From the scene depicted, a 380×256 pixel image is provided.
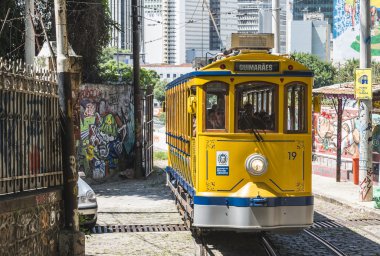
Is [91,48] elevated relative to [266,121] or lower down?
elevated

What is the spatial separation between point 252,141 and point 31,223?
3860 mm

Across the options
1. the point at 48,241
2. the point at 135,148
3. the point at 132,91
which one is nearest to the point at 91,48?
the point at 132,91

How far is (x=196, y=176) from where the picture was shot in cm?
1209

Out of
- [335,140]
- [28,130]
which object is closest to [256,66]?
[28,130]

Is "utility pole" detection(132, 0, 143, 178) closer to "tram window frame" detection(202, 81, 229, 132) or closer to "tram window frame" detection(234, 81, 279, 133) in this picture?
"tram window frame" detection(202, 81, 229, 132)

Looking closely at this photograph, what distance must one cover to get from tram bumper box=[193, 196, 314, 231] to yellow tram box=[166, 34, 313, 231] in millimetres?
16

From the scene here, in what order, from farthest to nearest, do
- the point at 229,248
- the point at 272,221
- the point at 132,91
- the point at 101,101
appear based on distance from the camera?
1. the point at 132,91
2. the point at 101,101
3. the point at 229,248
4. the point at 272,221

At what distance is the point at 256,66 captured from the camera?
11945mm

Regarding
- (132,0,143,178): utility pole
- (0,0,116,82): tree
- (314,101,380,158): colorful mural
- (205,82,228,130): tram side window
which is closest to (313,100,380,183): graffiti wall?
(314,101,380,158): colorful mural

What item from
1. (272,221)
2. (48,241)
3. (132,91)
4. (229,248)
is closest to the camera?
(48,241)

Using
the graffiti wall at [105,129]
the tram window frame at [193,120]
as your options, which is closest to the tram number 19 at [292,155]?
the tram window frame at [193,120]

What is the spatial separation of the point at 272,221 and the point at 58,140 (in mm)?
3524

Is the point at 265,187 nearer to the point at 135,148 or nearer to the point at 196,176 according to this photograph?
the point at 196,176

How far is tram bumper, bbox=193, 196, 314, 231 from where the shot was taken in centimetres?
1153
